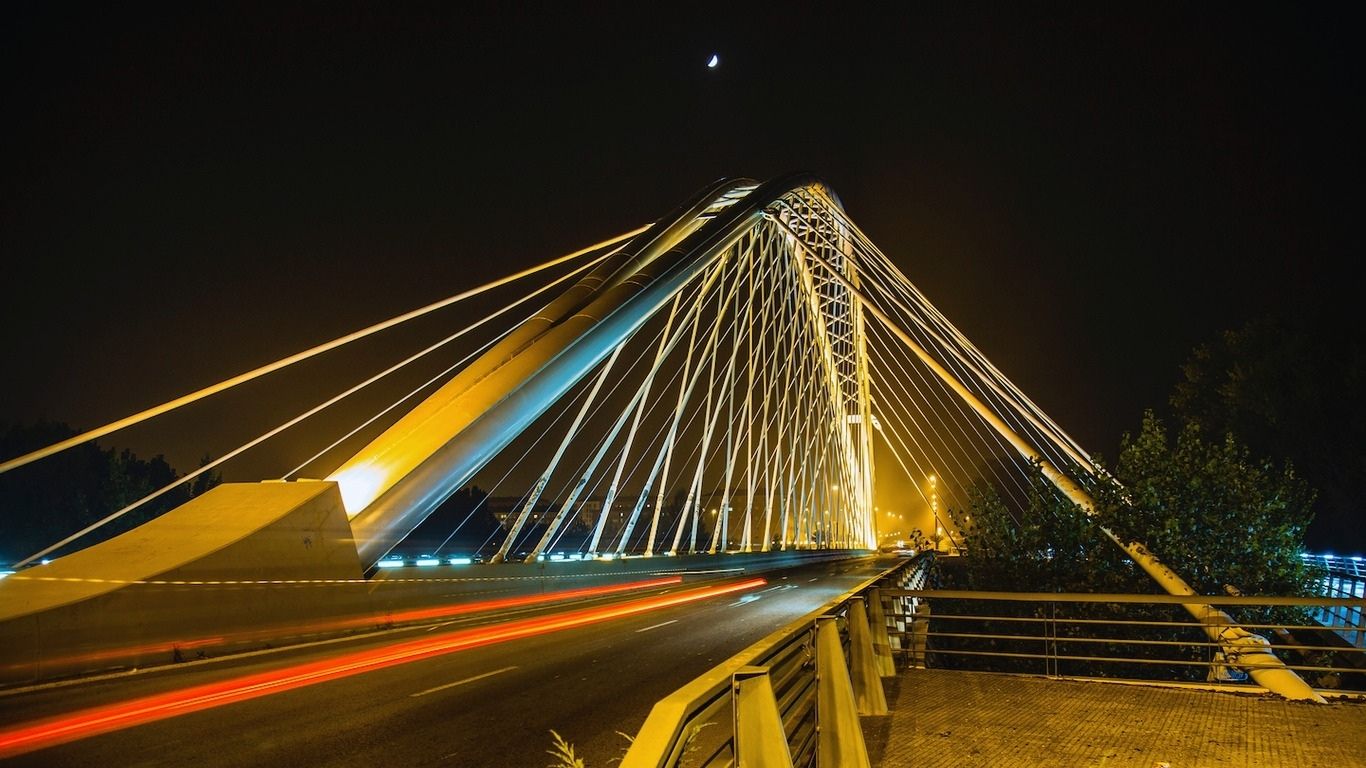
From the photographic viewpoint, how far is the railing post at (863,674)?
697cm

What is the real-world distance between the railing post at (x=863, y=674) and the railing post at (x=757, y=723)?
3.84 metres

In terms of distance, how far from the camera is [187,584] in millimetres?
10156

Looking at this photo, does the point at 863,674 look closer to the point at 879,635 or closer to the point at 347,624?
the point at 879,635

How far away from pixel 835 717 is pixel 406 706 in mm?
4640

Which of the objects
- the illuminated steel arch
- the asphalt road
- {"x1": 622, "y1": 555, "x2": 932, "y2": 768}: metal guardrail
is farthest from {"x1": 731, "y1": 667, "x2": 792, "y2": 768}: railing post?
the illuminated steel arch

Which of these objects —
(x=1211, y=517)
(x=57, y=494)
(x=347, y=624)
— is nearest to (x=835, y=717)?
(x=347, y=624)

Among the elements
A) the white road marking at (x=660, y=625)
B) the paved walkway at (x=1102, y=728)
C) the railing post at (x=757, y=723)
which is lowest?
the white road marking at (x=660, y=625)

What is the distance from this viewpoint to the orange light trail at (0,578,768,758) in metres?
6.71

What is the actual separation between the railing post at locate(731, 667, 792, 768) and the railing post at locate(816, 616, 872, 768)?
1698 millimetres

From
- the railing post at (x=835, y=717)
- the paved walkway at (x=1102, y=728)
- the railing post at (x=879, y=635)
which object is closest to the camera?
the railing post at (x=835, y=717)

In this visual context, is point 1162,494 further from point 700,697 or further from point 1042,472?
point 700,697

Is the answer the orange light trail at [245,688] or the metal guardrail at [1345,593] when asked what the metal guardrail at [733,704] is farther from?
the metal guardrail at [1345,593]

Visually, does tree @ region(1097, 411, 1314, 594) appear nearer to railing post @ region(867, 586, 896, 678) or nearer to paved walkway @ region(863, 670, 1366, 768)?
paved walkway @ region(863, 670, 1366, 768)

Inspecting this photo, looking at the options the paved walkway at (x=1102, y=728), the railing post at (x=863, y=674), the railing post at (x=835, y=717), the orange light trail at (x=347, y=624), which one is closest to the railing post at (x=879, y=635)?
the paved walkway at (x=1102, y=728)
